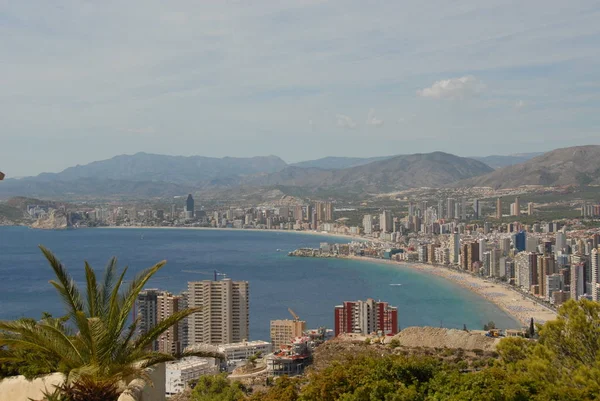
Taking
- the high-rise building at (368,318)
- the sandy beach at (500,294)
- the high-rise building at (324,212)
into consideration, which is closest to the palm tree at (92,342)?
the high-rise building at (368,318)

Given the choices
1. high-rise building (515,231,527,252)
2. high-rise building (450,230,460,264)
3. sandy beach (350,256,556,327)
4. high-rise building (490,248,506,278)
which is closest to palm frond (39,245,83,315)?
sandy beach (350,256,556,327)

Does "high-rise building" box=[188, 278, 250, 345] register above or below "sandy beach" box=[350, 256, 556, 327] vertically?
above

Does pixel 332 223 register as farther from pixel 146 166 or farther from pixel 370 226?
pixel 146 166

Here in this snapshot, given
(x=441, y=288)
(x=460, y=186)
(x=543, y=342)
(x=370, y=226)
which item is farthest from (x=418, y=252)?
(x=460, y=186)

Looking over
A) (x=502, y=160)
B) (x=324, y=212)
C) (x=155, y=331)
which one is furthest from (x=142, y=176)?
(x=155, y=331)

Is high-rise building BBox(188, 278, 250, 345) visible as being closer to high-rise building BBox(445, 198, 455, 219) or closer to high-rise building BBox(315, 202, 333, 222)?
high-rise building BBox(445, 198, 455, 219)

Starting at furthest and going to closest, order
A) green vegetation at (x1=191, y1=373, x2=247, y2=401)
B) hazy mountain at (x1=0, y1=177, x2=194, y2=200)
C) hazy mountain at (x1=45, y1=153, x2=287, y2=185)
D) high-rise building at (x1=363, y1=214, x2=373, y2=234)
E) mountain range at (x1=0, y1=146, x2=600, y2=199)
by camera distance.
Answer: hazy mountain at (x1=45, y1=153, x2=287, y2=185) < hazy mountain at (x1=0, y1=177, x2=194, y2=200) < mountain range at (x1=0, y1=146, x2=600, y2=199) < high-rise building at (x1=363, y1=214, x2=373, y2=234) < green vegetation at (x1=191, y1=373, x2=247, y2=401)
